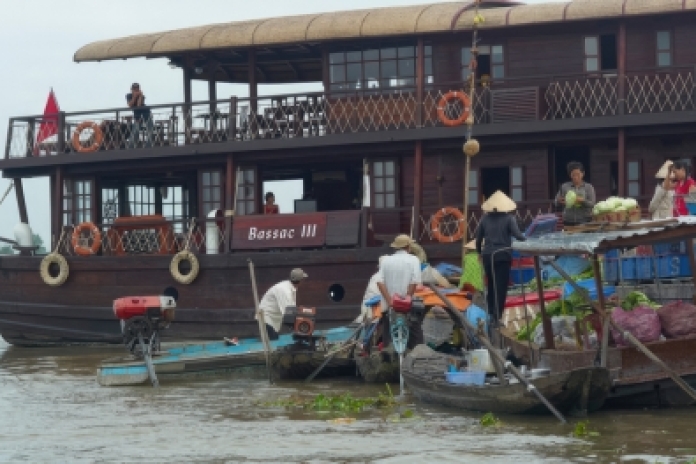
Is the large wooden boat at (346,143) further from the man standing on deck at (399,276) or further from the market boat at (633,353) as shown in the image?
the market boat at (633,353)

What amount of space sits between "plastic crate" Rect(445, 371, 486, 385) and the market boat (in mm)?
543

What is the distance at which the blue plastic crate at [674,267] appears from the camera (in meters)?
14.7

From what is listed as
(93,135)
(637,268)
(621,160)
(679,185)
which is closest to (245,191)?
(93,135)

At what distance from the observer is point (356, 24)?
70.9ft

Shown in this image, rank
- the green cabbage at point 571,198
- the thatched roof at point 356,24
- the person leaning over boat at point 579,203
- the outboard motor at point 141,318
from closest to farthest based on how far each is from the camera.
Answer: the outboard motor at point 141,318 → the green cabbage at point 571,198 → the person leaning over boat at point 579,203 → the thatched roof at point 356,24

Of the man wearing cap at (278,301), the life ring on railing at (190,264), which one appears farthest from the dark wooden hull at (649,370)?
the life ring on railing at (190,264)

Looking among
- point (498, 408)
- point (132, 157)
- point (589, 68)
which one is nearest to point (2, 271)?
point (132, 157)

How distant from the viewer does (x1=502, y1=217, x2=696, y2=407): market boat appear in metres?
12.1

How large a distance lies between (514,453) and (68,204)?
14642mm

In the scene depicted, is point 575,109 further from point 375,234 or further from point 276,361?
point 276,361

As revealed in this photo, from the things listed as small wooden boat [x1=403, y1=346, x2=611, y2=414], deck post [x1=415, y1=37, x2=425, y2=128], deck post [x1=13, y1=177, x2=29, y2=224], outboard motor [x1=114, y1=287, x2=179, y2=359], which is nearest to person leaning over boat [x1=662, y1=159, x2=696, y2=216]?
small wooden boat [x1=403, y1=346, x2=611, y2=414]

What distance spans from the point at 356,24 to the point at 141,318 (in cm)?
714

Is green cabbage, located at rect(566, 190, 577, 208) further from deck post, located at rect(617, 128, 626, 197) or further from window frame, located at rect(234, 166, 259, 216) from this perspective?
window frame, located at rect(234, 166, 259, 216)

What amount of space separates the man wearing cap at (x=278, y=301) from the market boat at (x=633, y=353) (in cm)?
484
